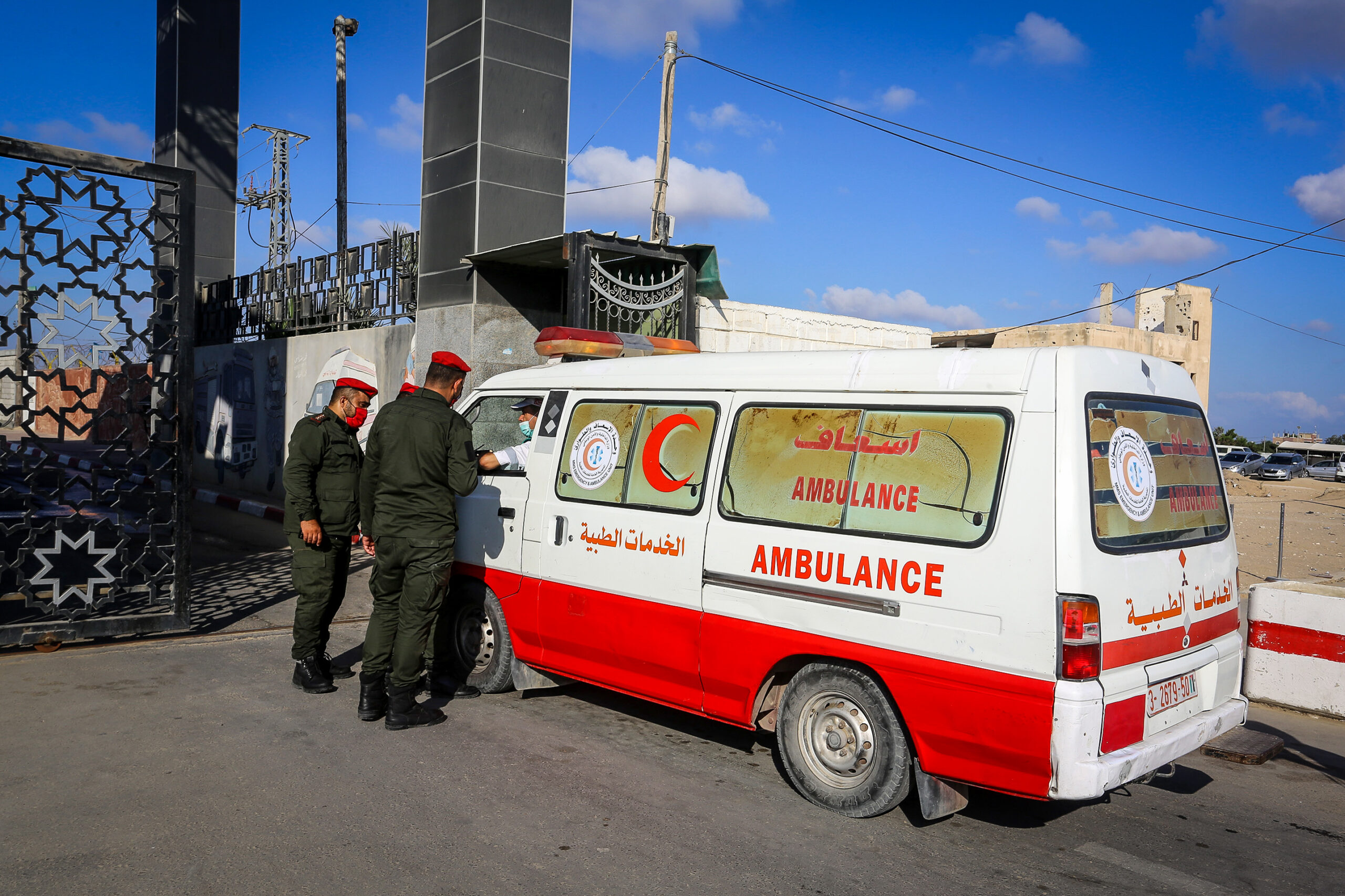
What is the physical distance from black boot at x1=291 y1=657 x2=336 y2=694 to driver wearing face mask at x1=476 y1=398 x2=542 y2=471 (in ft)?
5.54

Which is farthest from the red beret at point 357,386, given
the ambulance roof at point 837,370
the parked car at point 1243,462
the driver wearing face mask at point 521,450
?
the parked car at point 1243,462

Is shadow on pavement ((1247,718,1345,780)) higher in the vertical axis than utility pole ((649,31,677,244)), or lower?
lower

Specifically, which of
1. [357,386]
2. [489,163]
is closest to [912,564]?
[357,386]

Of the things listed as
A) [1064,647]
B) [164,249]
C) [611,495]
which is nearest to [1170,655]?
[1064,647]

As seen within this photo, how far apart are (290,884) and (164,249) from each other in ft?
17.6

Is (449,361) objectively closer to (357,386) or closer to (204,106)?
(357,386)

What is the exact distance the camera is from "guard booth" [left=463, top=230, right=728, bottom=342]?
969cm

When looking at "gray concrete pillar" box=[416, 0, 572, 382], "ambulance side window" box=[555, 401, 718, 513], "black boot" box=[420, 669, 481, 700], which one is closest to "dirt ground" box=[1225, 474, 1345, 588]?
"ambulance side window" box=[555, 401, 718, 513]

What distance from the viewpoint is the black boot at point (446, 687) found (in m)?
5.73

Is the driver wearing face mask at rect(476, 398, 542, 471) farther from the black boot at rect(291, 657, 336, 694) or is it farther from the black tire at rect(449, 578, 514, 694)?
the black boot at rect(291, 657, 336, 694)

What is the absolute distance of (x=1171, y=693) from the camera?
387cm

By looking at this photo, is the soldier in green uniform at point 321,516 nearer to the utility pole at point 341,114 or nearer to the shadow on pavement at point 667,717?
the shadow on pavement at point 667,717

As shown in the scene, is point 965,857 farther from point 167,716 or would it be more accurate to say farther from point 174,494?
point 174,494

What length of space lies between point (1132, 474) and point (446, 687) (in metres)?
4.10
